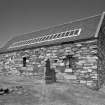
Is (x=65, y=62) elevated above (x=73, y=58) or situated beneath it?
situated beneath

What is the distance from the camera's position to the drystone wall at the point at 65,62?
12.5 metres

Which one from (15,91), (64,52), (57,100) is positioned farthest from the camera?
(64,52)

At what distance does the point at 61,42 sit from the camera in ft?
47.4

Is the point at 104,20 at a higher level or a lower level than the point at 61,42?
higher

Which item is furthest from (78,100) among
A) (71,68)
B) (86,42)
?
(86,42)

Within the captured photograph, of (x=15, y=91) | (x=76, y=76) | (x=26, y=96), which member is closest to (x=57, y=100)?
(x=26, y=96)

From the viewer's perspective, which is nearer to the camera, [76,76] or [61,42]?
[76,76]

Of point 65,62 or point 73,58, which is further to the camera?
point 65,62

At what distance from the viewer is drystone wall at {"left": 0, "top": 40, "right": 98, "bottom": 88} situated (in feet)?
40.9

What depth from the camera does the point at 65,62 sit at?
45.9ft

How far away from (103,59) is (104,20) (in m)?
5.00

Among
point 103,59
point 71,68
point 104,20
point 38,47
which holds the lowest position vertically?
point 71,68

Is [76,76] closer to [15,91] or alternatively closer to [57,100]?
[57,100]

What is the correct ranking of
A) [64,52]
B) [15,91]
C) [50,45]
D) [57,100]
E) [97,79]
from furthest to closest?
[50,45] → [64,52] → [97,79] → [15,91] → [57,100]
